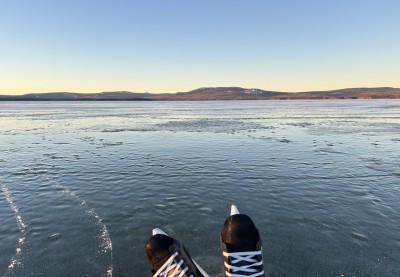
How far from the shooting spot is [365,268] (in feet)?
20.1

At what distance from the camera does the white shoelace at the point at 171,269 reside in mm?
5051

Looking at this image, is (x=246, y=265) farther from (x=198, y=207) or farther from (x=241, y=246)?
(x=198, y=207)

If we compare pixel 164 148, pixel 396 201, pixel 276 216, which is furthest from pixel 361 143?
pixel 276 216

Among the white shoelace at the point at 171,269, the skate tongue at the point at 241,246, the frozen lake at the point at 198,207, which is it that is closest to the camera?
the white shoelace at the point at 171,269

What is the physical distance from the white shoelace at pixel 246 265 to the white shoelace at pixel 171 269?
0.80 m

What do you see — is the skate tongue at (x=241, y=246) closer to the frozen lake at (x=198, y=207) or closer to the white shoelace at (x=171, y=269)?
the white shoelace at (x=171, y=269)

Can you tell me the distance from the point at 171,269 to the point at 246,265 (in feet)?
4.37

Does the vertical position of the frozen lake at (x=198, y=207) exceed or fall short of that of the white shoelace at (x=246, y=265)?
it falls short

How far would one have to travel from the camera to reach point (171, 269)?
5.10 meters

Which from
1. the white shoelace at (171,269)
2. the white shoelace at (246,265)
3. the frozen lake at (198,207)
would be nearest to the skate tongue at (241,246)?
the white shoelace at (246,265)

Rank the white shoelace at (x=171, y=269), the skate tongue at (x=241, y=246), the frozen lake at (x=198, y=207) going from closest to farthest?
the white shoelace at (x=171, y=269) < the skate tongue at (x=241, y=246) < the frozen lake at (x=198, y=207)

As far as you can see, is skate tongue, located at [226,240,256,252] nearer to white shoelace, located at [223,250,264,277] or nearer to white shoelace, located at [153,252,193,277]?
white shoelace, located at [223,250,264,277]

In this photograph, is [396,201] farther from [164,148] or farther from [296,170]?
[164,148]

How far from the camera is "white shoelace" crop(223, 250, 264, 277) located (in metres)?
5.14
